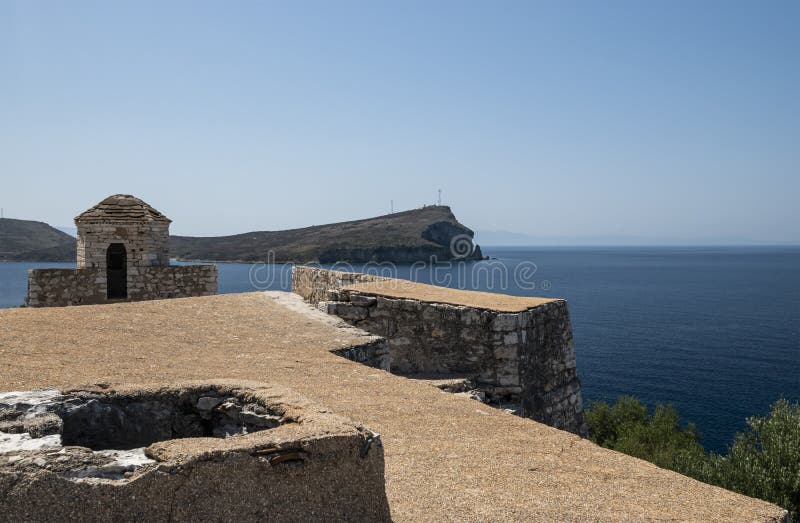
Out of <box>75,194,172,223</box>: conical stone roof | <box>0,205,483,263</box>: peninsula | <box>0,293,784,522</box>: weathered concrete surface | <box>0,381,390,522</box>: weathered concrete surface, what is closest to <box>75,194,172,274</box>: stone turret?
<box>75,194,172,223</box>: conical stone roof

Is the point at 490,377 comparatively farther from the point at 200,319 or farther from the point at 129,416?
the point at 129,416

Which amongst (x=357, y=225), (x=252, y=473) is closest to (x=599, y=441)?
(x=252, y=473)

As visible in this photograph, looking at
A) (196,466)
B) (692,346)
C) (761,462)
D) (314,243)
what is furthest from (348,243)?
(196,466)

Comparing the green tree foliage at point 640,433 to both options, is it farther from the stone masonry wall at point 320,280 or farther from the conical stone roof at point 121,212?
the conical stone roof at point 121,212

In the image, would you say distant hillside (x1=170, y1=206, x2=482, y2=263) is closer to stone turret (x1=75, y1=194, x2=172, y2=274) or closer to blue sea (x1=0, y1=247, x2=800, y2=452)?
blue sea (x1=0, y1=247, x2=800, y2=452)

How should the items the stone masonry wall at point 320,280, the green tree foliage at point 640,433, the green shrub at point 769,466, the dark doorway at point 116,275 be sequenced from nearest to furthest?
the green shrub at point 769,466, the stone masonry wall at point 320,280, the dark doorway at point 116,275, the green tree foliage at point 640,433

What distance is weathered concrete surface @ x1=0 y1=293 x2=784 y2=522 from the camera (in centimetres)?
366

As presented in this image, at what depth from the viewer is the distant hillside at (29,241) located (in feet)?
361

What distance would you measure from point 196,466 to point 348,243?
12575cm

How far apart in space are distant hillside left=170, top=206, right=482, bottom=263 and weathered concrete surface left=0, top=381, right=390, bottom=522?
355 feet

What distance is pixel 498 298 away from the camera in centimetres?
1083

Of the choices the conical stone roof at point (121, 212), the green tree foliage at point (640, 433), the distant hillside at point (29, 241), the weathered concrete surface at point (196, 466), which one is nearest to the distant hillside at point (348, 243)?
the distant hillside at point (29, 241)

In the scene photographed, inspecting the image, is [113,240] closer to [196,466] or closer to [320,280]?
[320,280]

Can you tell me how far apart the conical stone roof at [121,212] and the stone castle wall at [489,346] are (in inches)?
291
